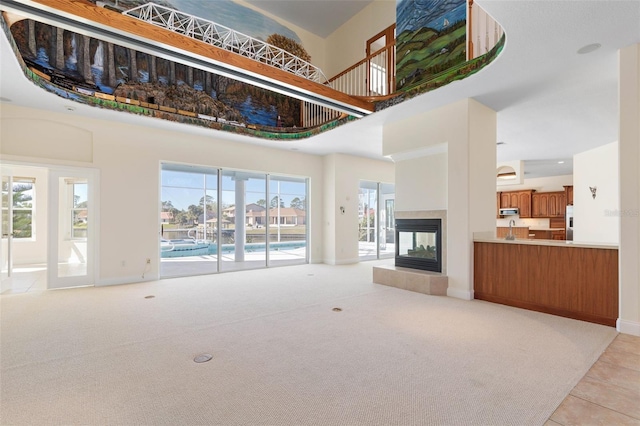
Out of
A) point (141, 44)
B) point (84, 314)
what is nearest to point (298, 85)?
point (141, 44)

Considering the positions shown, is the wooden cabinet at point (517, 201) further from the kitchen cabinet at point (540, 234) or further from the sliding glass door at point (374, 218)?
the sliding glass door at point (374, 218)

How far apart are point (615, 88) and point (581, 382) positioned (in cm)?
426

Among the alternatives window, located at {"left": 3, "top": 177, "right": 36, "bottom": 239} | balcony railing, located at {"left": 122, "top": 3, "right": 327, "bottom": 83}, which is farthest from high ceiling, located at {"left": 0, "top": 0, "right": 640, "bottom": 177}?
window, located at {"left": 3, "top": 177, "right": 36, "bottom": 239}

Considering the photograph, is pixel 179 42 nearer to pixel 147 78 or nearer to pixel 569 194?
pixel 147 78

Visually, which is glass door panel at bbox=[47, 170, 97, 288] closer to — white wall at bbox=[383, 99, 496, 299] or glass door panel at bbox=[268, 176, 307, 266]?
glass door panel at bbox=[268, 176, 307, 266]

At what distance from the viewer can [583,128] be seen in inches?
241

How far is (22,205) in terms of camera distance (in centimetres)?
769

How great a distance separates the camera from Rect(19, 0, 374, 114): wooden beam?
2936 mm

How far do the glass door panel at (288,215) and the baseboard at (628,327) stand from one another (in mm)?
6360

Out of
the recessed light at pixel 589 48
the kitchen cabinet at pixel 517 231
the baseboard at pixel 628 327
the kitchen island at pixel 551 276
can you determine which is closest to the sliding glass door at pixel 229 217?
the kitchen island at pixel 551 276

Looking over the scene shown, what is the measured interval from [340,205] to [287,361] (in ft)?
20.0

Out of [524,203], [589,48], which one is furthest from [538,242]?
[524,203]

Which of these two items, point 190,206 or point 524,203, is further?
point 524,203

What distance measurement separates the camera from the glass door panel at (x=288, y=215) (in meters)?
8.25
